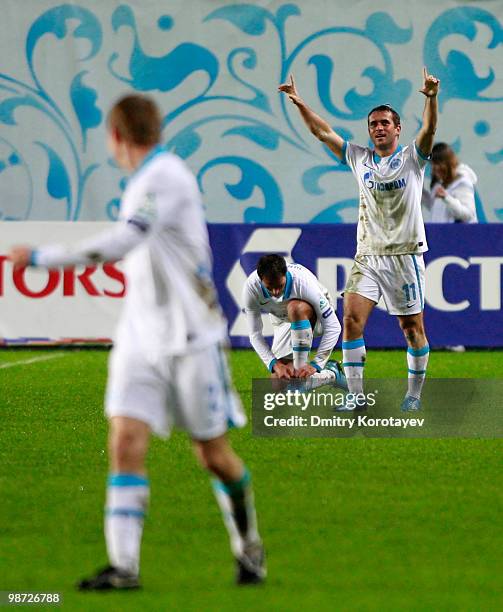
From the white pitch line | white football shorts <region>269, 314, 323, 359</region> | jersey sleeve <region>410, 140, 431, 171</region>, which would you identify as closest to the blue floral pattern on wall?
the white pitch line

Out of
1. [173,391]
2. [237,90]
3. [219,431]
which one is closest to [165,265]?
[173,391]

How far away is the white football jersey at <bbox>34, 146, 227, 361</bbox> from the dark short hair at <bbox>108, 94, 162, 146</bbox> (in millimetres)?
64

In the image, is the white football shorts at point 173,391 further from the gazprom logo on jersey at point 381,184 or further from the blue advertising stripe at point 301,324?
the blue advertising stripe at point 301,324

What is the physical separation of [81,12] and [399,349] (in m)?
5.30

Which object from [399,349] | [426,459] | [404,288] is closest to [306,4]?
A: [399,349]

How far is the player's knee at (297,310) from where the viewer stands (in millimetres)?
11148

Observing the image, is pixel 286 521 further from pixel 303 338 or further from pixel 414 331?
pixel 303 338

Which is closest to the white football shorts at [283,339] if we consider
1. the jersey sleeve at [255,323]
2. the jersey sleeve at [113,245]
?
the jersey sleeve at [255,323]

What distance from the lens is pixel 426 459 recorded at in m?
8.50

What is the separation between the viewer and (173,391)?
5102 mm

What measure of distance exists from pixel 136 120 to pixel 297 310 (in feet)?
20.2

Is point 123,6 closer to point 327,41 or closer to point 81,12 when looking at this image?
point 81,12

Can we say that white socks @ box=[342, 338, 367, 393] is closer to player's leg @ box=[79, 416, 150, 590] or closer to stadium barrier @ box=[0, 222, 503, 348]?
stadium barrier @ box=[0, 222, 503, 348]

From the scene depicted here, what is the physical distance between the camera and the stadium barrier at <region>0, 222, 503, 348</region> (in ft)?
49.9
